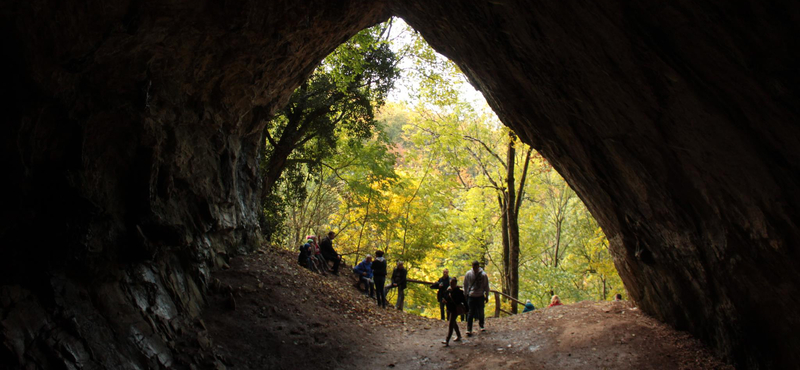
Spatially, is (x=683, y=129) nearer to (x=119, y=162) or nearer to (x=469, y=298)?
(x=469, y=298)

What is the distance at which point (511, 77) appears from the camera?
25.9 feet

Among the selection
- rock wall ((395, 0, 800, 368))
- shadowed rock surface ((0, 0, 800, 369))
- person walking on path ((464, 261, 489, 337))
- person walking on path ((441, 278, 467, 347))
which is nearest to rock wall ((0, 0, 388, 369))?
shadowed rock surface ((0, 0, 800, 369))

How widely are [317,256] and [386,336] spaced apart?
4921 millimetres

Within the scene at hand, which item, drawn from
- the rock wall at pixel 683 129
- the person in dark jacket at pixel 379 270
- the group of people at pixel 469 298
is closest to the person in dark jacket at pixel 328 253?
the person in dark jacket at pixel 379 270

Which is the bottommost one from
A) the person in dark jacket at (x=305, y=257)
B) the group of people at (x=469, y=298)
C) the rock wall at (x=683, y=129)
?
the group of people at (x=469, y=298)

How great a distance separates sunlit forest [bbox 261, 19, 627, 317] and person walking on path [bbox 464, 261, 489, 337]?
246 inches

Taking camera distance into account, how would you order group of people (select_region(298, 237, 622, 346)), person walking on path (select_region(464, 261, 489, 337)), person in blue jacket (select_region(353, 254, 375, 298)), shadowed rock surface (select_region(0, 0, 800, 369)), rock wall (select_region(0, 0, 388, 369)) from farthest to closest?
person in blue jacket (select_region(353, 254, 375, 298))
person walking on path (select_region(464, 261, 489, 337))
group of people (select_region(298, 237, 622, 346))
rock wall (select_region(0, 0, 388, 369))
shadowed rock surface (select_region(0, 0, 800, 369))

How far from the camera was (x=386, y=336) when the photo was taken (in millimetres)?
10594

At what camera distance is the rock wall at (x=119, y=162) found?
4867 millimetres

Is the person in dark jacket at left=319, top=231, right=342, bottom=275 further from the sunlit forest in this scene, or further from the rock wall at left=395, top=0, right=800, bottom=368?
the rock wall at left=395, top=0, right=800, bottom=368

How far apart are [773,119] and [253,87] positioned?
9.96 m

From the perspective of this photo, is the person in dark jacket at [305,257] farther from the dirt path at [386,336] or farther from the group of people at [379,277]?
the group of people at [379,277]

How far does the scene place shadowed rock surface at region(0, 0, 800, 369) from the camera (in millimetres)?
4059

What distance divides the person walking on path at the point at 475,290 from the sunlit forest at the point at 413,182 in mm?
6249
